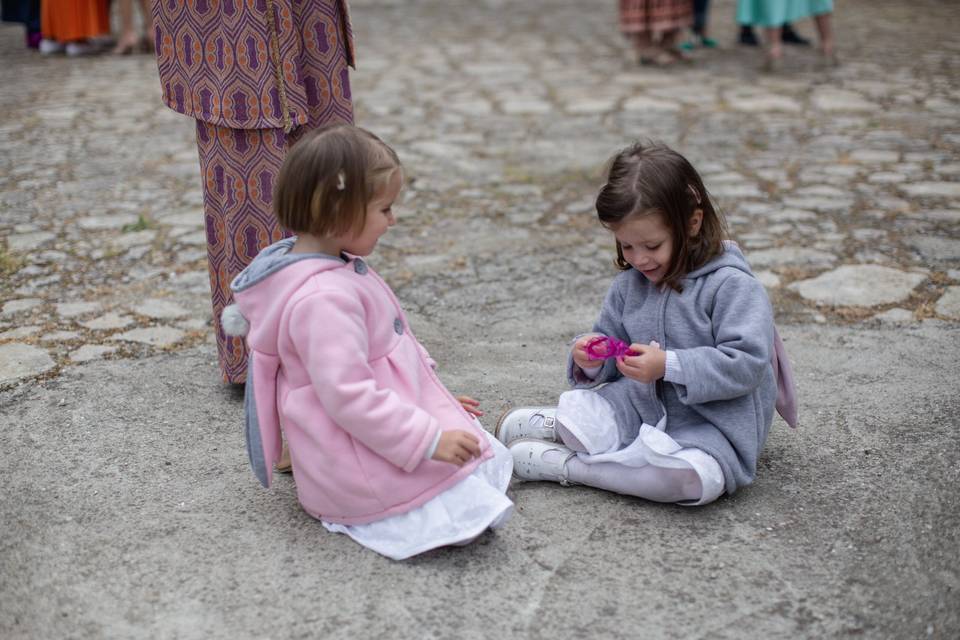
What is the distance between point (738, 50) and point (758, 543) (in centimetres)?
691

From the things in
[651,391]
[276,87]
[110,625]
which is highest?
[276,87]

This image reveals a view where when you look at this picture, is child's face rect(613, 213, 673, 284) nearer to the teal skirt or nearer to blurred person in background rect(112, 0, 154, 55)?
the teal skirt

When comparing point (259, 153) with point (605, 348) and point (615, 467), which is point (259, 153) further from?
point (615, 467)

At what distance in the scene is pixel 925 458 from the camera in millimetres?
2520

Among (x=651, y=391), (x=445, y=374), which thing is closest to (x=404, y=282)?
(x=445, y=374)

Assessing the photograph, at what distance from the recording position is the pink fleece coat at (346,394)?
Answer: 80.7 inches

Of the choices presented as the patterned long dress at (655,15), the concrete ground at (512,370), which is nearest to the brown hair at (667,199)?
the concrete ground at (512,370)

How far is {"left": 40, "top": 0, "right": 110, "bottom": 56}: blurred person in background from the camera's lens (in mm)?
8367

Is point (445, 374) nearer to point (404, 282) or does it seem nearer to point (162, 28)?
point (404, 282)

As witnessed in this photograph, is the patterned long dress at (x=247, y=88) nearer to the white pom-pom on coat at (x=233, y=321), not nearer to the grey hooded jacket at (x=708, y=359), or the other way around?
the white pom-pom on coat at (x=233, y=321)

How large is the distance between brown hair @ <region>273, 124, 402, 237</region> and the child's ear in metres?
0.72

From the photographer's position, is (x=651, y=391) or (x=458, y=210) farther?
(x=458, y=210)

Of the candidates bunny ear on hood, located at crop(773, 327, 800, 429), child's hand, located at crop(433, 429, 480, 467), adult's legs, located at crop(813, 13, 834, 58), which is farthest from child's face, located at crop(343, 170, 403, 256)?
adult's legs, located at crop(813, 13, 834, 58)

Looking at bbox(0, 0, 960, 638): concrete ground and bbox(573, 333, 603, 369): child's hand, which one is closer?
bbox(0, 0, 960, 638): concrete ground
